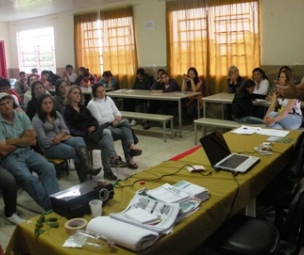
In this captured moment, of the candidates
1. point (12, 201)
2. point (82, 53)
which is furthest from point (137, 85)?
point (12, 201)

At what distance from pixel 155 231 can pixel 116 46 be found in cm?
700

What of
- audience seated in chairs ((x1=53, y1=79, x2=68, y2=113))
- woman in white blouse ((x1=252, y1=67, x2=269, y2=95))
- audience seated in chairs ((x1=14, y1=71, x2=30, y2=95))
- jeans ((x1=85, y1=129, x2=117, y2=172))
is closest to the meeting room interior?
jeans ((x1=85, y1=129, x2=117, y2=172))

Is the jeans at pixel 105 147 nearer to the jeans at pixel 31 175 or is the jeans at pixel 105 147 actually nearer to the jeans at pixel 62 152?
the jeans at pixel 62 152

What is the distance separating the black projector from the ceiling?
637 centimetres

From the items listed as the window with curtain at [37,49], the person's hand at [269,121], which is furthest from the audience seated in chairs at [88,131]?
the window with curtain at [37,49]

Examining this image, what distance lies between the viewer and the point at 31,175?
117 inches

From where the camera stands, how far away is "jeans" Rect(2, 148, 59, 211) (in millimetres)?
2918

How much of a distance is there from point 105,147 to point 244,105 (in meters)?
2.07

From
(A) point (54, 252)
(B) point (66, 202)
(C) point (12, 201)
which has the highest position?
(B) point (66, 202)

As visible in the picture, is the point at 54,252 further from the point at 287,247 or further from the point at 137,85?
the point at 137,85

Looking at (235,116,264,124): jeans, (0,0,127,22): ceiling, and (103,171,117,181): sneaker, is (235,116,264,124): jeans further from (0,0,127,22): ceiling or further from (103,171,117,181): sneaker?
(0,0,127,22): ceiling

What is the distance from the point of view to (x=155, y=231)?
141 centimetres

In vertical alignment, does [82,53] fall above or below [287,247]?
above

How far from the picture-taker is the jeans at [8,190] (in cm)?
287
